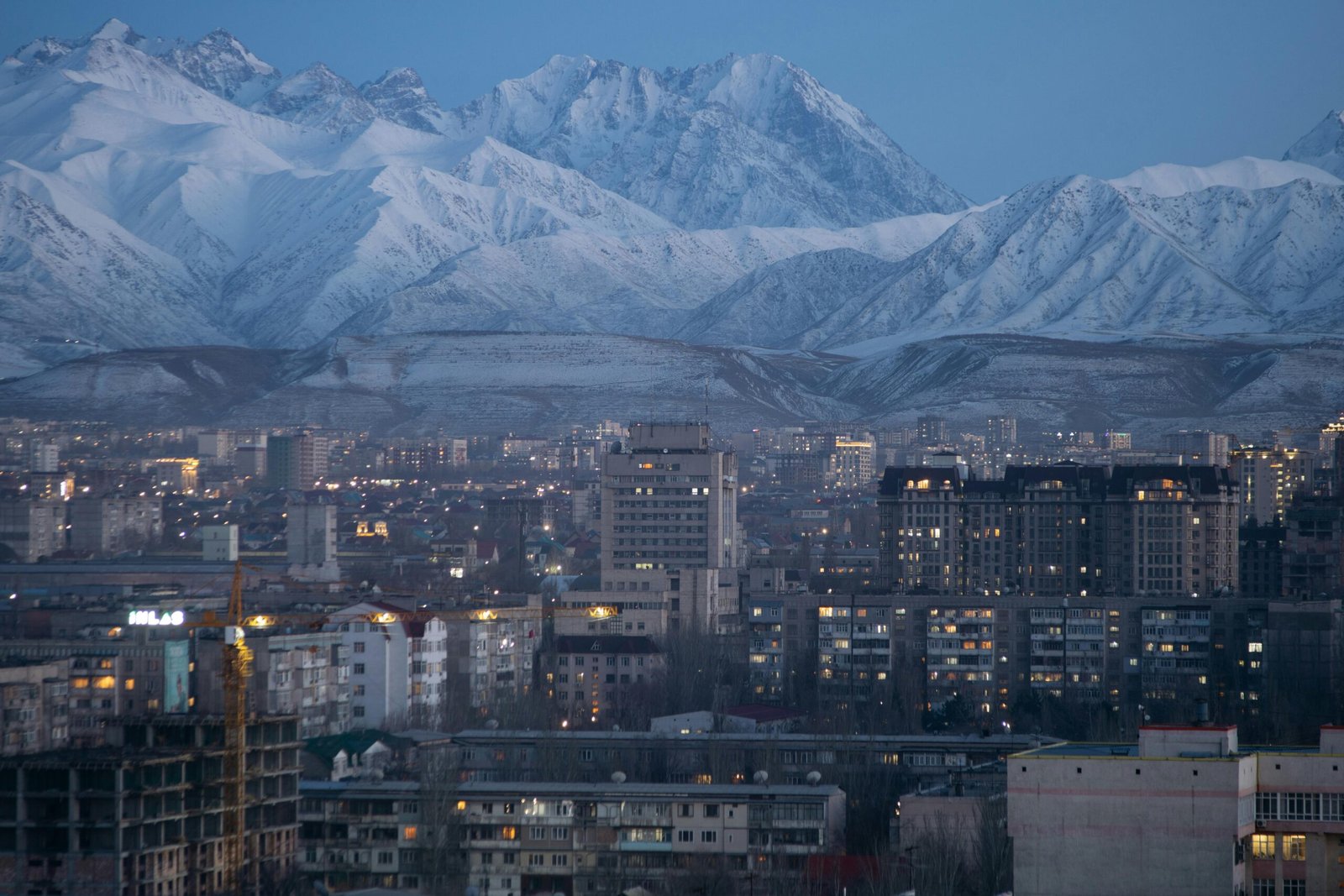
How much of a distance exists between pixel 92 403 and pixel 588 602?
10784 centimetres

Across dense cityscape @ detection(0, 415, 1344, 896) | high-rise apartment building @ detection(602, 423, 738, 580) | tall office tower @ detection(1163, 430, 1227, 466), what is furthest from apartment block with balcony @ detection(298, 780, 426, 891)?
tall office tower @ detection(1163, 430, 1227, 466)

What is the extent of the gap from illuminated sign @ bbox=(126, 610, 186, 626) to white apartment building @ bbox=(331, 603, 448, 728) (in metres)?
2.75

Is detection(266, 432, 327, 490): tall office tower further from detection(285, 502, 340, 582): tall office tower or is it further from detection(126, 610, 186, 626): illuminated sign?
detection(126, 610, 186, 626): illuminated sign

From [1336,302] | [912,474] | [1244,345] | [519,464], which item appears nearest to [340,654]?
[912,474]

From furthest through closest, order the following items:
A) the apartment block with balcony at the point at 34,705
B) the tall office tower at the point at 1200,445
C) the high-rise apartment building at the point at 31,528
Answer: the tall office tower at the point at 1200,445
the high-rise apartment building at the point at 31,528
the apartment block with balcony at the point at 34,705

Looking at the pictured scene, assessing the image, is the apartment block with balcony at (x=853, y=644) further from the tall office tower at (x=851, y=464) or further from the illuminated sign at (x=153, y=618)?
the tall office tower at (x=851, y=464)

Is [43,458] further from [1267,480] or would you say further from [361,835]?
[361,835]

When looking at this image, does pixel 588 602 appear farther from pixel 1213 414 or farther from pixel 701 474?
pixel 1213 414

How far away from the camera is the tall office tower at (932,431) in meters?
143

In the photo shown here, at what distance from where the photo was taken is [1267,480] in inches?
3285

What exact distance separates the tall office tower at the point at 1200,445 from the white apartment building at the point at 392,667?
64.9 metres

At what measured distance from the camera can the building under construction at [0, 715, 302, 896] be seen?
2491 cm

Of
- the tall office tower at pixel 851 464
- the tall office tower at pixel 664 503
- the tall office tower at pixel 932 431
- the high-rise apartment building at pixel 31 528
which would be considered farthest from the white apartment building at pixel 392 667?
the tall office tower at pixel 932 431

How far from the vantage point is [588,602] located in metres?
55.0
